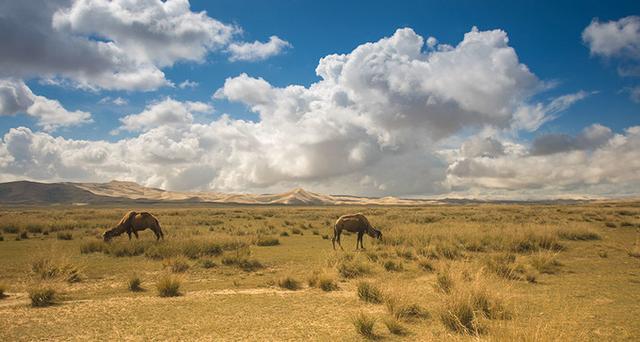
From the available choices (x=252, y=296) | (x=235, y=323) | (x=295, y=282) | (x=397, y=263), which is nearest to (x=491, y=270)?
(x=397, y=263)

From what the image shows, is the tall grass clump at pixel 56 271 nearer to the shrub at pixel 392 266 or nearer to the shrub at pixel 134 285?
the shrub at pixel 134 285

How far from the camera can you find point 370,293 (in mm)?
9375

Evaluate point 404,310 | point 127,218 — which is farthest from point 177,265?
point 127,218

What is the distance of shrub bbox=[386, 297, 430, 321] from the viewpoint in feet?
25.8

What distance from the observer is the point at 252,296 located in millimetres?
9953

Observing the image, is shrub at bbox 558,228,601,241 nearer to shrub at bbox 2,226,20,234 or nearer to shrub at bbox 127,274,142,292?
shrub at bbox 127,274,142,292

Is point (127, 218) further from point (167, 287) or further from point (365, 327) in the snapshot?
point (365, 327)

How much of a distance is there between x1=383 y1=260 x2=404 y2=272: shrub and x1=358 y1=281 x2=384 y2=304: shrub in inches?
173

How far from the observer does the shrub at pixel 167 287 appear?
976cm

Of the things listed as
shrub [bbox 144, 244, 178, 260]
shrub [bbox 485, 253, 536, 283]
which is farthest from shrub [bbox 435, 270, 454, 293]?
shrub [bbox 144, 244, 178, 260]

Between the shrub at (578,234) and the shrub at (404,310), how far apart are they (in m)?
19.4

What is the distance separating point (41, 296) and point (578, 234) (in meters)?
26.4

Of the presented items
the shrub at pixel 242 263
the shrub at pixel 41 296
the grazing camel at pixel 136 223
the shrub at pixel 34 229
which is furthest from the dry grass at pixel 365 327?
the shrub at pixel 34 229

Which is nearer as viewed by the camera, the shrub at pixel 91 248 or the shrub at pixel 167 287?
the shrub at pixel 167 287
